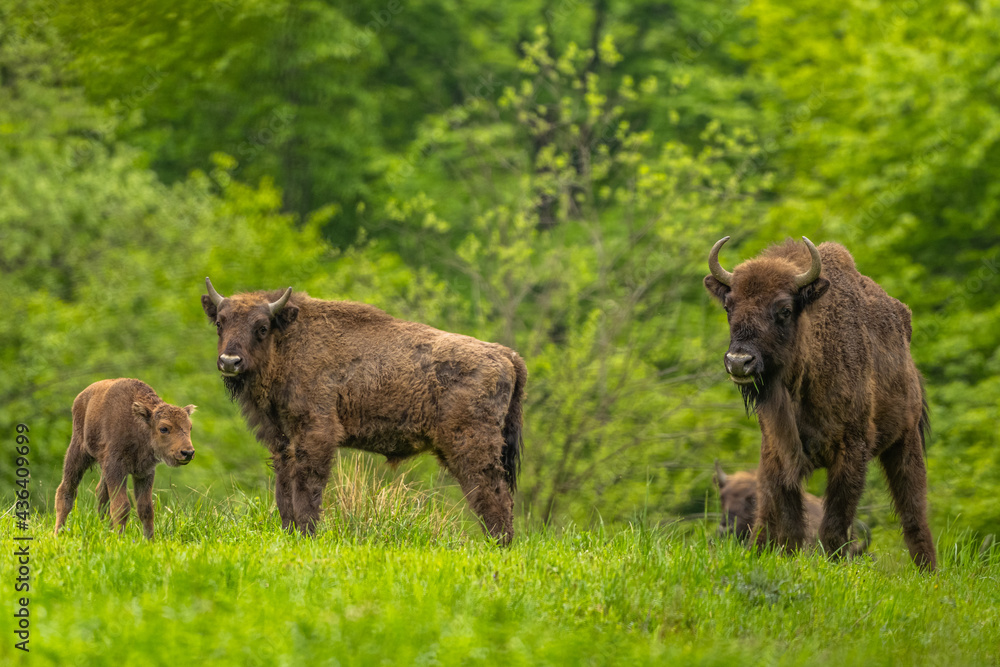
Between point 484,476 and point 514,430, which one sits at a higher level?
point 514,430

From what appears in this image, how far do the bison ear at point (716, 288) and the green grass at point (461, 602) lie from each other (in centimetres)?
200

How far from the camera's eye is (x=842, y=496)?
28.6 feet

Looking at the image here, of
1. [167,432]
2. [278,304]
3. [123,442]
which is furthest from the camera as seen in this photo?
[278,304]

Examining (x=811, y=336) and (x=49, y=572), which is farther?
(x=811, y=336)

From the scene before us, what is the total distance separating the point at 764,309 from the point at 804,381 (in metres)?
0.76

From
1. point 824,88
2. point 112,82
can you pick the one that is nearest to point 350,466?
point 112,82

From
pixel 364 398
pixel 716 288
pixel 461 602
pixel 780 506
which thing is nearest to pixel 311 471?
pixel 364 398

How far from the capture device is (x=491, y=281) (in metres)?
19.0

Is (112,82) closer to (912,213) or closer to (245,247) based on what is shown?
(245,247)

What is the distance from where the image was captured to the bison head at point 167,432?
24.5ft

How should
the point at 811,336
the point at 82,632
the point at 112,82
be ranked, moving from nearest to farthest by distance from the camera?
the point at 82,632
the point at 811,336
the point at 112,82

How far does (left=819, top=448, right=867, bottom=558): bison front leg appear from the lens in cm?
870

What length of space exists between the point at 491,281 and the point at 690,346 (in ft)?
11.6

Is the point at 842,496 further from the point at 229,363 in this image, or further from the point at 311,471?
the point at 229,363
